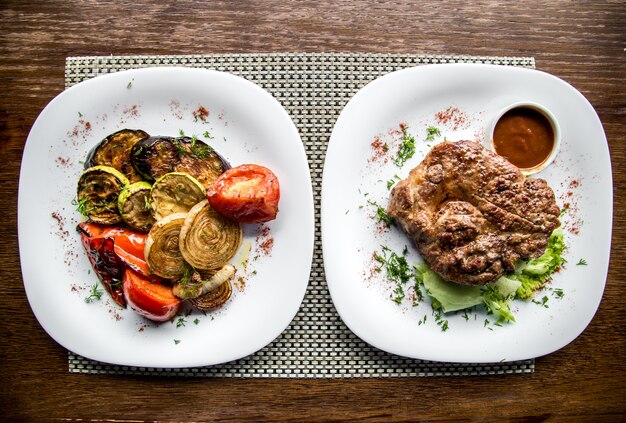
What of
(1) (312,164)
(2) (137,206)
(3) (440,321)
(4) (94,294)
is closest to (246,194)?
(1) (312,164)

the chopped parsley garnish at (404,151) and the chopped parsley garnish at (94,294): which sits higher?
the chopped parsley garnish at (404,151)

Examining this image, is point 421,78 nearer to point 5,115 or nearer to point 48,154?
point 48,154

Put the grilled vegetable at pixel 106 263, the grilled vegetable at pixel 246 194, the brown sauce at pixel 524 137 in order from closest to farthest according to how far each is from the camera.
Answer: the grilled vegetable at pixel 246 194
the grilled vegetable at pixel 106 263
the brown sauce at pixel 524 137

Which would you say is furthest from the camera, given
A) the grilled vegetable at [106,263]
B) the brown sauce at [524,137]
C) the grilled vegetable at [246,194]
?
the brown sauce at [524,137]

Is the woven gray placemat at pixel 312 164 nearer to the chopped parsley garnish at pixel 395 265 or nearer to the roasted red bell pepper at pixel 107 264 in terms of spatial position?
the chopped parsley garnish at pixel 395 265

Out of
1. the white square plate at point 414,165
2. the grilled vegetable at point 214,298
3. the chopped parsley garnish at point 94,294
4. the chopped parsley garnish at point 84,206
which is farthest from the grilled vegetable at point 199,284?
the chopped parsley garnish at point 84,206

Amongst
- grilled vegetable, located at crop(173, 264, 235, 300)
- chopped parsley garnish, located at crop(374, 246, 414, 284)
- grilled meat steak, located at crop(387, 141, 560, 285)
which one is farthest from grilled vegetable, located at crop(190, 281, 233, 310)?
grilled meat steak, located at crop(387, 141, 560, 285)

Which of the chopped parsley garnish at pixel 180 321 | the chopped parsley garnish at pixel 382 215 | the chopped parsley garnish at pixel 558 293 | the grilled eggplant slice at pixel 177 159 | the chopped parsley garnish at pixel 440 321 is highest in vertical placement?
the grilled eggplant slice at pixel 177 159
